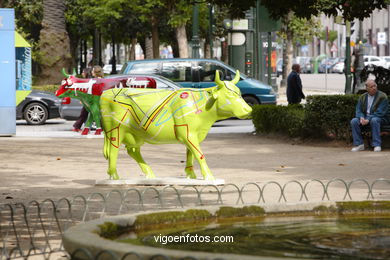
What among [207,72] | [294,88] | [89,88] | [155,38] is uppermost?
[155,38]

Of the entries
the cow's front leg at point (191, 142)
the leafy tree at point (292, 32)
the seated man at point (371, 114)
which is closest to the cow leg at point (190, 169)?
the cow's front leg at point (191, 142)

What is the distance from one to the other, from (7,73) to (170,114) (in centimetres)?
1172

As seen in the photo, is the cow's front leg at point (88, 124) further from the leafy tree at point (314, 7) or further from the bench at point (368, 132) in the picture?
the leafy tree at point (314, 7)

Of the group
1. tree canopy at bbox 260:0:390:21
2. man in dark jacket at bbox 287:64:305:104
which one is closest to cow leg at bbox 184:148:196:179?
tree canopy at bbox 260:0:390:21

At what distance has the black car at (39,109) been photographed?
1160 inches

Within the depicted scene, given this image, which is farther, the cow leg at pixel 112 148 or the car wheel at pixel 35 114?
the car wheel at pixel 35 114

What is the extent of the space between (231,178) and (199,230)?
7110 mm

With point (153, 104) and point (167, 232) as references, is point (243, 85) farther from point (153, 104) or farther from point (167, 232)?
point (167, 232)

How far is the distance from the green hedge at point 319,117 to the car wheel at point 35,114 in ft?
26.7

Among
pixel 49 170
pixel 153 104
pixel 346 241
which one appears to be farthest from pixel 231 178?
pixel 346 241

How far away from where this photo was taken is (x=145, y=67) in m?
28.8

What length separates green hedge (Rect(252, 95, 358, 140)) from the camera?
21.3m

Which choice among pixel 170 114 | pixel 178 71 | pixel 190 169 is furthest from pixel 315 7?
pixel 178 71

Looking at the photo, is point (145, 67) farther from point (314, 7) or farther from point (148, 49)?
point (148, 49)
